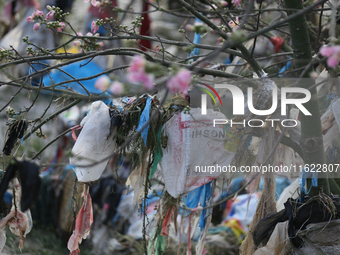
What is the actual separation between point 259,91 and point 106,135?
0.96 m

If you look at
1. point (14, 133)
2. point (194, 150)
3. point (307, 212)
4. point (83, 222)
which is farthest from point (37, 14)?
point (307, 212)

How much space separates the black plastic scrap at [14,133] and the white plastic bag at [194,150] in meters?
0.88

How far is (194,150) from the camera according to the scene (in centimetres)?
217

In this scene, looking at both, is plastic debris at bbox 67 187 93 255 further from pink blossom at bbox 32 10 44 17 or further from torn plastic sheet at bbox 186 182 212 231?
pink blossom at bbox 32 10 44 17

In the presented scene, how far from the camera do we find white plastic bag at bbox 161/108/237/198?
2166mm

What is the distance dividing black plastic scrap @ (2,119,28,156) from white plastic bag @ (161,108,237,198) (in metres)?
0.88

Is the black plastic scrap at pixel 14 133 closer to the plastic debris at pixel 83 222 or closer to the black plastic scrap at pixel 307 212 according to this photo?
the plastic debris at pixel 83 222

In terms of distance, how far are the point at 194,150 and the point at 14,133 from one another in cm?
109

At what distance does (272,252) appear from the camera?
208 centimetres

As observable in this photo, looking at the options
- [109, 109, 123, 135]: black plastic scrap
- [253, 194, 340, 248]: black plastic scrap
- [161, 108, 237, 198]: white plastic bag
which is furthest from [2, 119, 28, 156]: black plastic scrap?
[253, 194, 340, 248]: black plastic scrap

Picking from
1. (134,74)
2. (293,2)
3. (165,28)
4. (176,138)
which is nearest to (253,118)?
(176,138)

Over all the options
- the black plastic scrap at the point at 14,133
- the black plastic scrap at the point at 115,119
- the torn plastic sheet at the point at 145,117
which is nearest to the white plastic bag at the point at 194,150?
the torn plastic sheet at the point at 145,117

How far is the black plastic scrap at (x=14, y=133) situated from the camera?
213 centimetres

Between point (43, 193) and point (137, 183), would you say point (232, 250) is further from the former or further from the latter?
point (43, 193)
